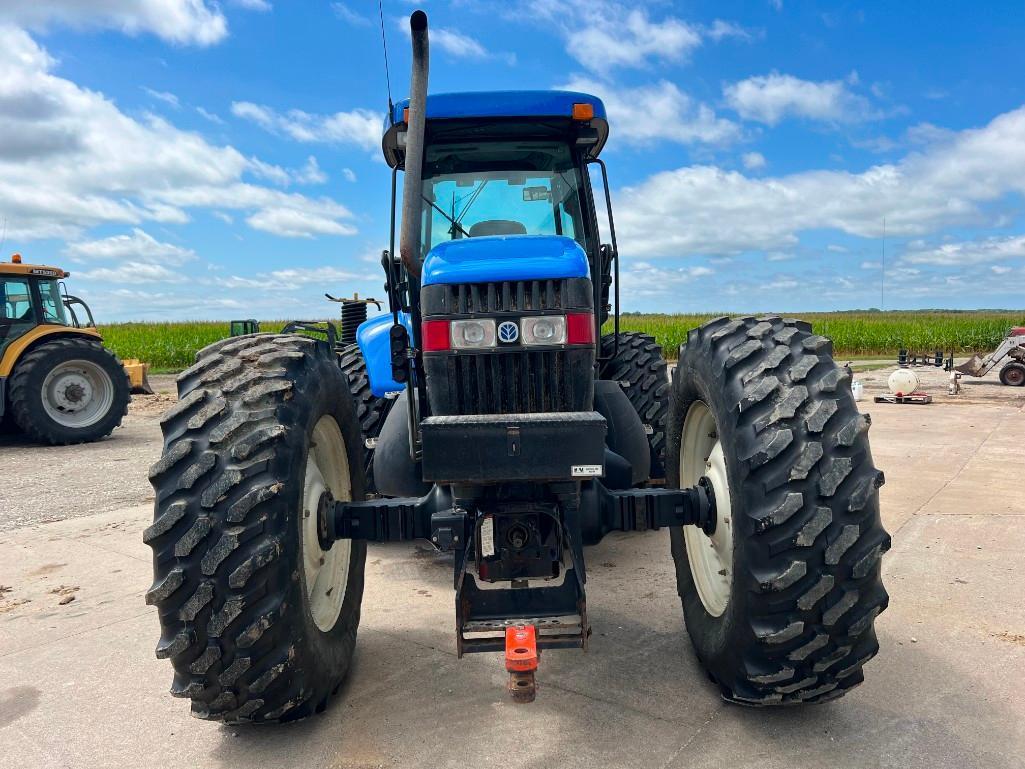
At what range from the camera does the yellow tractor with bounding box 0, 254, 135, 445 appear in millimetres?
10055

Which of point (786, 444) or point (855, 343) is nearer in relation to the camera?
point (786, 444)

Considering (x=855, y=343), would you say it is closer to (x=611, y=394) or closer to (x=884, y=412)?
(x=884, y=412)

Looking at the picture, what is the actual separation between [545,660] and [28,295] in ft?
33.1

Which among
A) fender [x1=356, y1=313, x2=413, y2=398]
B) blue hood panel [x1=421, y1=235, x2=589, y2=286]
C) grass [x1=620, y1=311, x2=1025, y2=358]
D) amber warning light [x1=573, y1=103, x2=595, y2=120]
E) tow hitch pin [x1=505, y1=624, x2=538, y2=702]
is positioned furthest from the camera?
grass [x1=620, y1=311, x2=1025, y2=358]

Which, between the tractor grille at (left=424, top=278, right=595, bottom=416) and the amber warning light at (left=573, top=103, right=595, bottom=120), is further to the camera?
the amber warning light at (left=573, top=103, right=595, bottom=120)

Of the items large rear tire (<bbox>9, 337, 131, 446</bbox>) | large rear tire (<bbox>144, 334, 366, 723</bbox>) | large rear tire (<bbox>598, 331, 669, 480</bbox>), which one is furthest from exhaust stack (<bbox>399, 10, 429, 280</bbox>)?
large rear tire (<bbox>9, 337, 131, 446</bbox>)

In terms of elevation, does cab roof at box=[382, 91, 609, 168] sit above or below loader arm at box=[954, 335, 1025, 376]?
above

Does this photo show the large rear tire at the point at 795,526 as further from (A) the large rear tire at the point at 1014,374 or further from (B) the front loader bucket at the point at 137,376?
(A) the large rear tire at the point at 1014,374

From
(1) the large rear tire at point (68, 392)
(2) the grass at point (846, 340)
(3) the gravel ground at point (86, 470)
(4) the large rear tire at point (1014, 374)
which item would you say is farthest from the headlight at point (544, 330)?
(2) the grass at point (846, 340)

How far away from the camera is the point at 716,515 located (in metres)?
3.03

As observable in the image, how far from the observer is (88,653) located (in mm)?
3639

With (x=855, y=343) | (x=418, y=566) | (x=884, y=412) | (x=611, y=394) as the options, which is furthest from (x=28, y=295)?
(x=855, y=343)

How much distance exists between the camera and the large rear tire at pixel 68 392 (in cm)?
1003

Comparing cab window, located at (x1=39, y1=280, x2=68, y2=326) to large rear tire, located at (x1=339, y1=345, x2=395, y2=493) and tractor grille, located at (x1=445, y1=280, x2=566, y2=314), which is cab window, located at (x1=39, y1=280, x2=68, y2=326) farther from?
tractor grille, located at (x1=445, y1=280, x2=566, y2=314)
